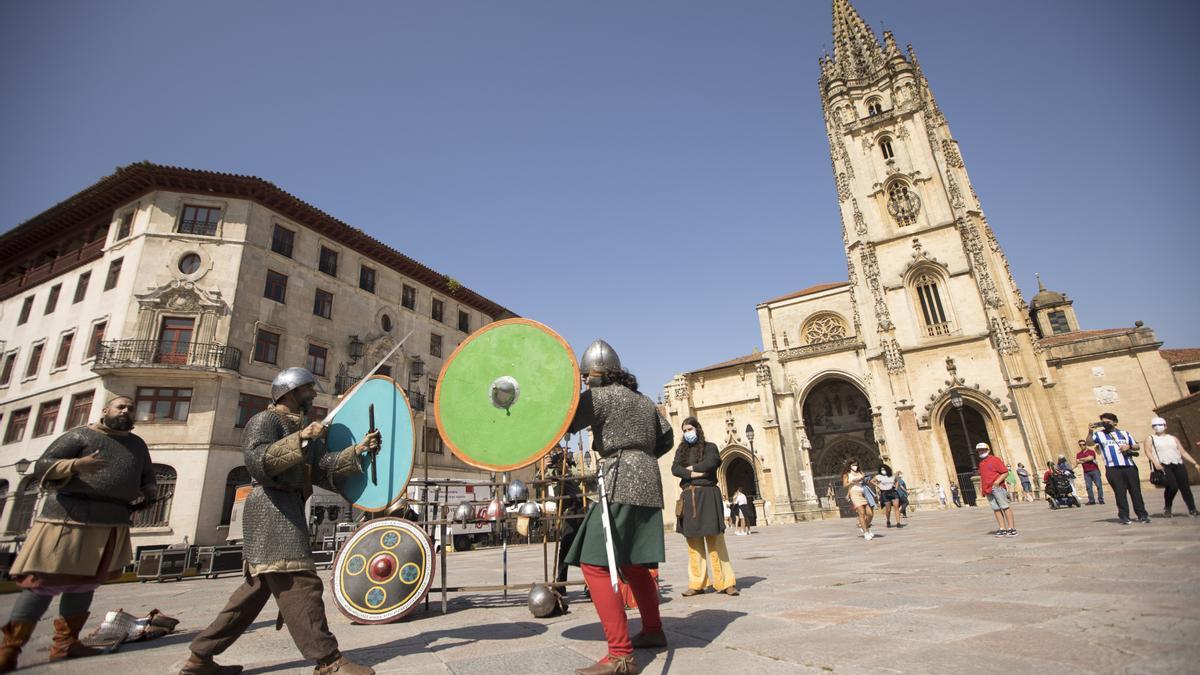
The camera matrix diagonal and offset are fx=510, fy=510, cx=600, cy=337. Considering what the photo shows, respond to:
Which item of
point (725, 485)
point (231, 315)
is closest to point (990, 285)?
point (725, 485)

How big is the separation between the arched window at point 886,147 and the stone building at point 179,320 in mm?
29309

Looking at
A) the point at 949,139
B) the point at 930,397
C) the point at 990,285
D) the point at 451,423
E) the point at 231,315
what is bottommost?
the point at 451,423

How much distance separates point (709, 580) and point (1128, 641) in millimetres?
3923

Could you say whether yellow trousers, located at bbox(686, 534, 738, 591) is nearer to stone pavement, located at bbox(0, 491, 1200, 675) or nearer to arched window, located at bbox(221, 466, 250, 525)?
stone pavement, located at bbox(0, 491, 1200, 675)

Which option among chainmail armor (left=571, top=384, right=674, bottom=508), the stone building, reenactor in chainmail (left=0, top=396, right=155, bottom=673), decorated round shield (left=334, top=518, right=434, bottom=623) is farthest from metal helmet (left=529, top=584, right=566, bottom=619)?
the stone building

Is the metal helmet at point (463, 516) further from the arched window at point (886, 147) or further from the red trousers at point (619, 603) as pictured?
the arched window at point (886, 147)

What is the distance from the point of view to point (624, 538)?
9.41ft

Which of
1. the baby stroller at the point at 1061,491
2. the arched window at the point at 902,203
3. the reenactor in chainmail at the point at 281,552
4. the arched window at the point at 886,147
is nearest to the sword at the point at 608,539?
the reenactor in chainmail at the point at 281,552

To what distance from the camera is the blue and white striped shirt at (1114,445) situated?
304 inches

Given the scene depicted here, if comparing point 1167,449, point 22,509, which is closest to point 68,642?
point 1167,449

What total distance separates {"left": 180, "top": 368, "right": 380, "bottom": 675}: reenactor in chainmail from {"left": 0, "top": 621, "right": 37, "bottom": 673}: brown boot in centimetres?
147

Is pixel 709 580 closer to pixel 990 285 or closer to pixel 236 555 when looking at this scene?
pixel 236 555

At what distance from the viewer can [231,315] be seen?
18.4 m

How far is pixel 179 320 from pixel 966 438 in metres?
33.3
